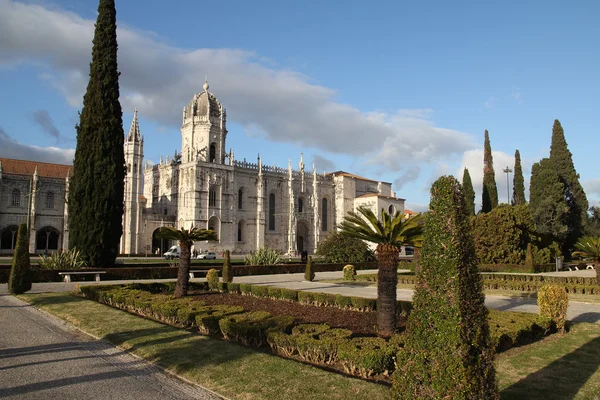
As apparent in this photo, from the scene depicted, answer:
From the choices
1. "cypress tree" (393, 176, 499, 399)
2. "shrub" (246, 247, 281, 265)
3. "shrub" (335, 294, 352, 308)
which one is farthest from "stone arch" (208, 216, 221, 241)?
"cypress tree" (393, 176, 499, 399)

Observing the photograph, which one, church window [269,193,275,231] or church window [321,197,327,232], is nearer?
church window [269,193,275,231]

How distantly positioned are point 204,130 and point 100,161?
25.6 meters

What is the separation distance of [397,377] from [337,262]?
102 ft

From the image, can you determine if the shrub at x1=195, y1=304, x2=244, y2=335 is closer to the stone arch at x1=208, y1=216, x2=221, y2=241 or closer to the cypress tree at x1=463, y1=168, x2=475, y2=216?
the stone arch at x1=208, y1=216, x2=221, y2=241

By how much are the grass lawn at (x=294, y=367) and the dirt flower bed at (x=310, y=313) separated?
2866 millimetres

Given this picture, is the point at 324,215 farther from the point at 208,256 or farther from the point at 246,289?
the point at 246,289

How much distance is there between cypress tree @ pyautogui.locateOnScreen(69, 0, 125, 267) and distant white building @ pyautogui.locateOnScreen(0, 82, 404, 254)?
2149cm

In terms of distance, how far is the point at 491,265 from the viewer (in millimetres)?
32969

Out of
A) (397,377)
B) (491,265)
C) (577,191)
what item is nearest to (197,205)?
(491,265)

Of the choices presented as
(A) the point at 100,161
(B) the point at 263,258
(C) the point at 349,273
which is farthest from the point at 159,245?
(C) the point at 349,273

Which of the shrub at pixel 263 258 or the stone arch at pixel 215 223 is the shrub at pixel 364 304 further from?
the stone arch at pixel 215 223

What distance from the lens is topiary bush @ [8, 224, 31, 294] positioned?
16281mm

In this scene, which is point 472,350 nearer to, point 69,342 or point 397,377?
point 397,377

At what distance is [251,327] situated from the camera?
8875 millimetres
